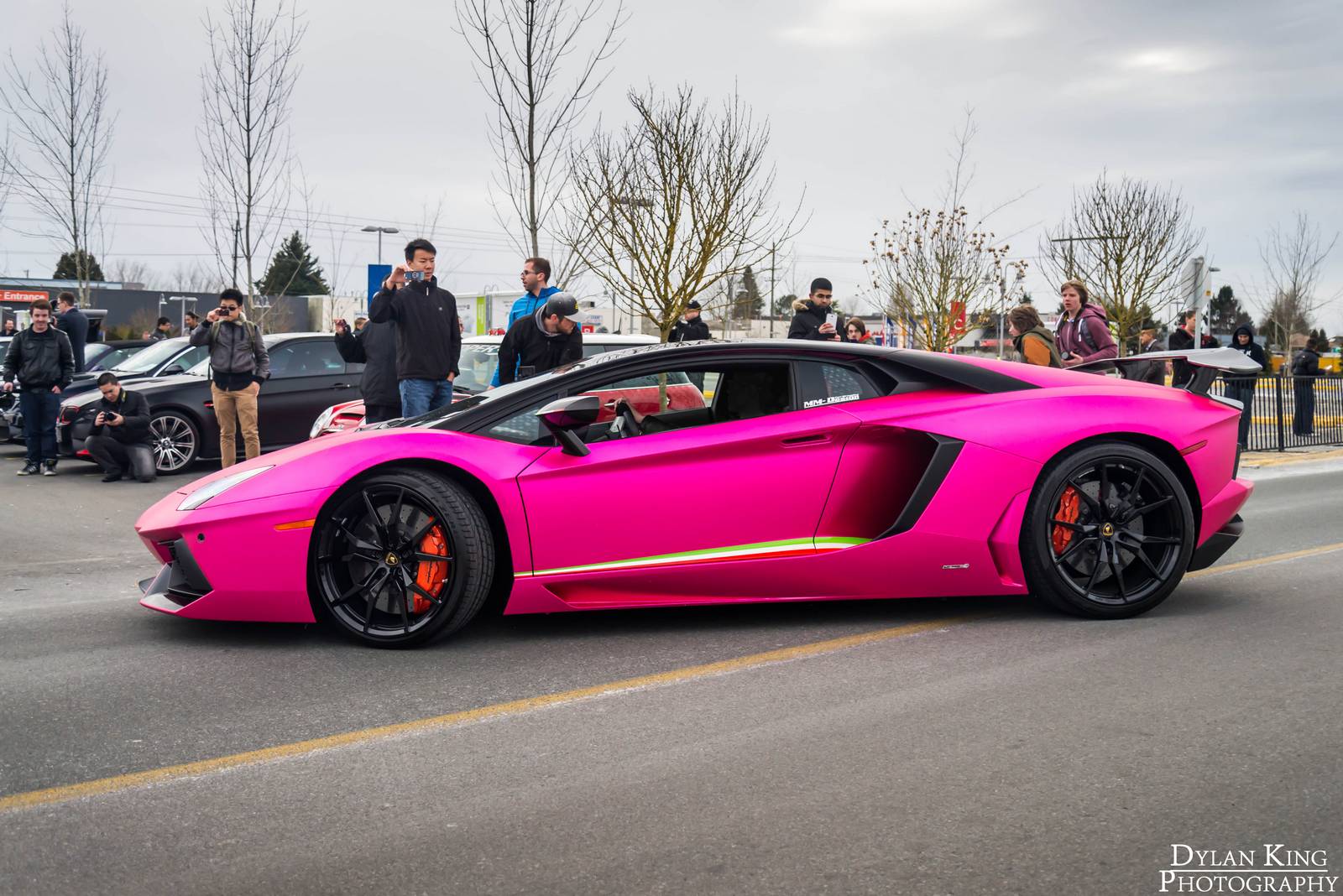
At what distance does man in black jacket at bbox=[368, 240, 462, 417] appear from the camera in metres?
8.40

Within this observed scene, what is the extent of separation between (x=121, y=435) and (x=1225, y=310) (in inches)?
3696

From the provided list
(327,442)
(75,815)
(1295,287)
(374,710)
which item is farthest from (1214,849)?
(1295,287)

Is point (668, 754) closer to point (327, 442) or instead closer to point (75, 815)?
point (75, 815)

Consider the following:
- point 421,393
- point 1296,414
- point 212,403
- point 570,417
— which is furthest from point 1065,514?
point 1296,414

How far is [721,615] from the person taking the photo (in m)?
5.43

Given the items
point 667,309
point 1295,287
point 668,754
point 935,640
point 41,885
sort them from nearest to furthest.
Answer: point 41,885 < point 668,754 < point 935,640 < point 667,309 < point 1295,287

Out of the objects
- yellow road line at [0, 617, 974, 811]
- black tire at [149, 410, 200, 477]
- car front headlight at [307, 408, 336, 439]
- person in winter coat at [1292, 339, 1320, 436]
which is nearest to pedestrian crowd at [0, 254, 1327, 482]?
black tire at [149, 410, 200, 477]

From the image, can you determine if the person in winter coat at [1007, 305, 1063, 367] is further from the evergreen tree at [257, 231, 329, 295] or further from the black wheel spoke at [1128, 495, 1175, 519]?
the evergreen tree at [257, 231, 329, 295]

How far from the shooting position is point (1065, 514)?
17.2 ft

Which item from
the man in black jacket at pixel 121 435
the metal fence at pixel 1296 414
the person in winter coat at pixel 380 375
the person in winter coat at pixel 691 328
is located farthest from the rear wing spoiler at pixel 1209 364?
the metal fence at pixel 1296 414

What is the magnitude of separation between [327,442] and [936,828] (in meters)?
3.06

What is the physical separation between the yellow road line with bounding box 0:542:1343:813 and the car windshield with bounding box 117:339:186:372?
1165 centimetres

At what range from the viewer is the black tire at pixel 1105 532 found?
5.21 meters

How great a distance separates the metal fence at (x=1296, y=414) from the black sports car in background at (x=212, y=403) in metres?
11.4
